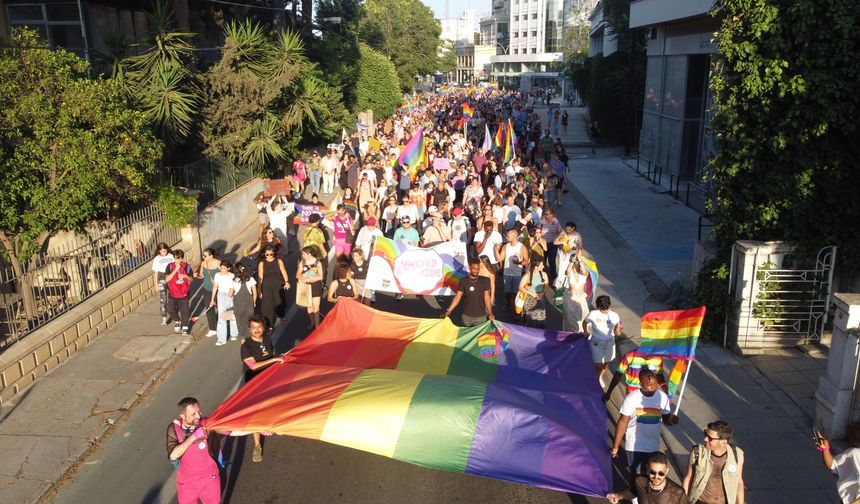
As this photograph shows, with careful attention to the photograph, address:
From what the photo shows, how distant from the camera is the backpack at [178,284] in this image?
1135 centimetres

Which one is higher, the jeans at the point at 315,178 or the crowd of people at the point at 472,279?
the crowd of people at the point at 472,279

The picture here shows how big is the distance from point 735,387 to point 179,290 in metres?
8.28

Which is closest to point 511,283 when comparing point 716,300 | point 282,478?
point 716,300

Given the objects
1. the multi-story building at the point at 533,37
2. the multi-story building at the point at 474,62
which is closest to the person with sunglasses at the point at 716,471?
the multi-story building at the point at 533,37

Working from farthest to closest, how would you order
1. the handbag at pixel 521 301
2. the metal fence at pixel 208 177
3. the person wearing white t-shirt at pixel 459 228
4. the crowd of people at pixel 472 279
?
the metal fence at pixel 208 177, the person wearing white t-shirt at pixel 459 228, the handbag at pixel 521 301, the crowd of people at pixel 472 279

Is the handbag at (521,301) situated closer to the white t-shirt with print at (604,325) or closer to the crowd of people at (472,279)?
the crowd of people at (472,279)

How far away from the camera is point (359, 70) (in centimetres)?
4072

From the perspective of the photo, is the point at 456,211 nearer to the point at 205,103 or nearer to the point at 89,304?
the point at 89,304

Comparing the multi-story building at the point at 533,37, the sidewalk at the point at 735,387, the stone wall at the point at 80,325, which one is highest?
the multi-story building at the point at 533,37

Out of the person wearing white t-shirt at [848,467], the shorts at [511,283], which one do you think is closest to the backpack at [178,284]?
the shorts at [511,283]

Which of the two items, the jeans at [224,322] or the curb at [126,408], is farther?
the jeans at [224,322]

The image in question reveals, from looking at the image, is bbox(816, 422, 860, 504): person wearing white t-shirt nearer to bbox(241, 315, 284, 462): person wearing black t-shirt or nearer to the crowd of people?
the crowd of people

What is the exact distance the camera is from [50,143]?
1174cm

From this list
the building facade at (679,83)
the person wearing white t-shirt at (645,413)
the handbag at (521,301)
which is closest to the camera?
the person wearing white t-shirt at (645,413)
